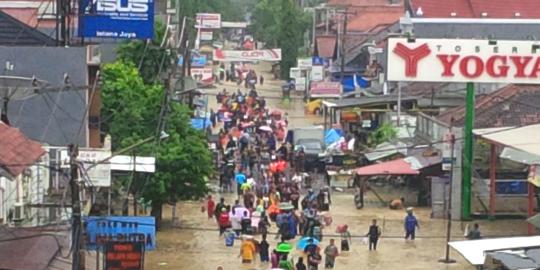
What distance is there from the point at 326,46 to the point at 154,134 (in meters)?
52.0

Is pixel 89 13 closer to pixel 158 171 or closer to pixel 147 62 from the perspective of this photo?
pixel 158 171

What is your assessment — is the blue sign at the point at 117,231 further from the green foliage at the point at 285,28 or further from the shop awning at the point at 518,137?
the green foliage at the point at 285,28

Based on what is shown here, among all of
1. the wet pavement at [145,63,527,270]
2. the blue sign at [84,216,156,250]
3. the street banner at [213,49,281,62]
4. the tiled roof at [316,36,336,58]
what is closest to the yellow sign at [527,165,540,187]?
the wet pavement at [145,63,527,270]

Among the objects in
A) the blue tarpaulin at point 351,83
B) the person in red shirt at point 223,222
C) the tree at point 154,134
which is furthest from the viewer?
the blue tarpaulin at point 351,83

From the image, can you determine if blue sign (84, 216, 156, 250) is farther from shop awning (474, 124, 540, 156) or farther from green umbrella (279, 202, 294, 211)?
shop awning (474, 124, 540, 156)

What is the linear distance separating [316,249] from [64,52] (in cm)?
682

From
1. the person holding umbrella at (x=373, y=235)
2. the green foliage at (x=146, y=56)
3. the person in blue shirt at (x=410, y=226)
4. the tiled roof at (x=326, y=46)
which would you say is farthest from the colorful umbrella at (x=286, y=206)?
the tiled roof at (x=326, y=46)

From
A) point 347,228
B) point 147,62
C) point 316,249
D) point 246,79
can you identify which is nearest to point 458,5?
point 246,79

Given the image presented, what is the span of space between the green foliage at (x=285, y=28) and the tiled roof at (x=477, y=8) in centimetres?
2138

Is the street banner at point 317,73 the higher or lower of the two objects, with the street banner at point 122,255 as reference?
higher

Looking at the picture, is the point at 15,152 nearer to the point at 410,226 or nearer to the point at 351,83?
the point at 410,226

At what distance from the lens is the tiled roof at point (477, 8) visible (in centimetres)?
7175

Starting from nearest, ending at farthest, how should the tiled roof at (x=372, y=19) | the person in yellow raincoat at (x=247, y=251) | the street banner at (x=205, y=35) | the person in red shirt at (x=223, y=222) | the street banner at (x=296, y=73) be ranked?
1. the person in yellow raincoat at (x=247, y=251)
2. the person in red shirt at (x=223, y=222)
3. the street banner at (x=296, y=73)
4. the tiled roof at (x=372, y=19)
5. the street banner at (x=205, y=35)

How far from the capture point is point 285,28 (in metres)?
97.4
